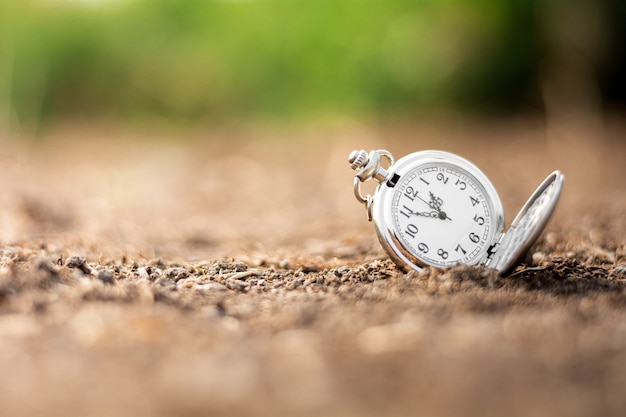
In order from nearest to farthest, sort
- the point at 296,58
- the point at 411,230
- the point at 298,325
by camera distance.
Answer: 1. the point at 298,325
2. the point at 411,230
3. the point at 296,58

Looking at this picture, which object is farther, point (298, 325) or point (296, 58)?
point (296, 58)

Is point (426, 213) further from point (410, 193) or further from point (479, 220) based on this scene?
point (479, 220)

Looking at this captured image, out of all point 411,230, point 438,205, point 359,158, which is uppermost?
point 359,158

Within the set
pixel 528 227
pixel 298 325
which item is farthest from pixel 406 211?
pixel 298 325

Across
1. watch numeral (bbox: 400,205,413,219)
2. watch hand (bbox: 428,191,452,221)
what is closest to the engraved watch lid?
watch hand (bbox: 428,191,452,221)

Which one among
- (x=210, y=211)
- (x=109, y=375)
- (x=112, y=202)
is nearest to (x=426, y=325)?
(x=109, y=375)

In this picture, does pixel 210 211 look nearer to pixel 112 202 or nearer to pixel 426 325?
pixel 112 202

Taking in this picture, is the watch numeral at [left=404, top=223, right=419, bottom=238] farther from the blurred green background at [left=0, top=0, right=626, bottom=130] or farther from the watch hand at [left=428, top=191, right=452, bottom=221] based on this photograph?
the blurred green background at [left=0, top=0, right=626, bottom=130]
